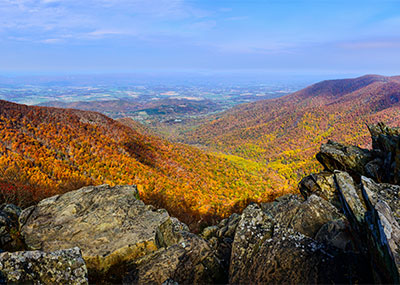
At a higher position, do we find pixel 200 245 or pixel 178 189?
pixel 200 245

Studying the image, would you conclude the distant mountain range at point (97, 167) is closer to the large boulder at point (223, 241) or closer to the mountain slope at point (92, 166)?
the mountain slope at point (92, 166)

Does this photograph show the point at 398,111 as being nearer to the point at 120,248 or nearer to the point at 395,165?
the point at 395,165

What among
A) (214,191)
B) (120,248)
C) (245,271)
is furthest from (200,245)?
(214,191)

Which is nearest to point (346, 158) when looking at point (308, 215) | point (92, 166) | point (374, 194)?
point (308, 215)

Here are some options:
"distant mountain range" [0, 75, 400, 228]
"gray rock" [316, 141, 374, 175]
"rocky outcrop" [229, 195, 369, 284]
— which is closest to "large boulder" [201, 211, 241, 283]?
"rocky outcrop" [229, 195, 369, 284]

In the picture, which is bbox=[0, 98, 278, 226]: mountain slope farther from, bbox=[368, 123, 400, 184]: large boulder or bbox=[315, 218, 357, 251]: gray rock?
bbox=[368, 123, 400, 184]: large boulder
